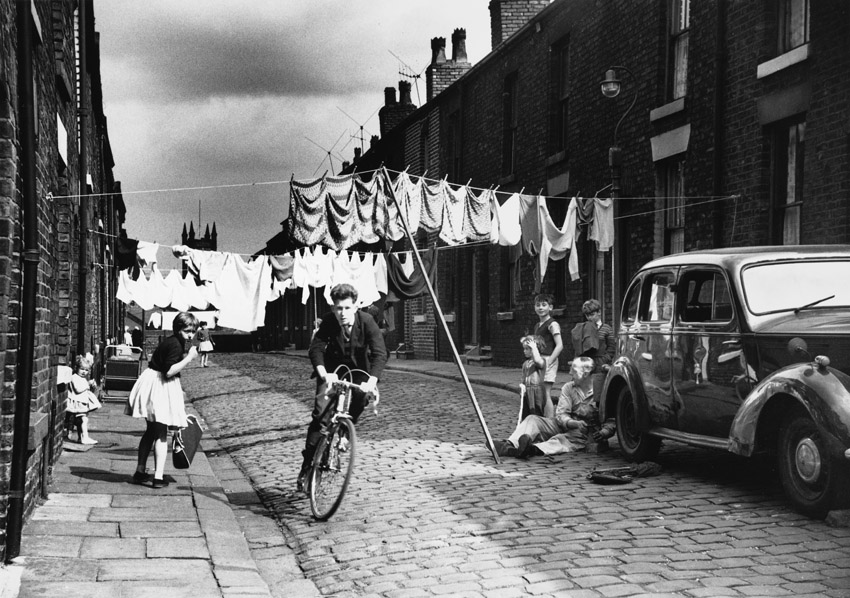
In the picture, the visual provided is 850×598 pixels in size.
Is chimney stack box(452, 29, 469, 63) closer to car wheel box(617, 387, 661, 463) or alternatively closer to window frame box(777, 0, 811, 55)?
window frame box(777, 0, 811, 55)

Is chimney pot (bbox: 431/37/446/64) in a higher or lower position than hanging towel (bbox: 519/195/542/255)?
higher

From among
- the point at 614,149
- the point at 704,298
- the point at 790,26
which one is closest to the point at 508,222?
the point at 614,149

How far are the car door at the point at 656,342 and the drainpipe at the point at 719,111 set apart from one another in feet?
20.6

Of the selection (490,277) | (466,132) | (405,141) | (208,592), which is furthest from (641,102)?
(405,141)

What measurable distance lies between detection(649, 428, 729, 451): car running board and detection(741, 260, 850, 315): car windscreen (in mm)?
1068

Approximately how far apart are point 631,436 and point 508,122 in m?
17.5

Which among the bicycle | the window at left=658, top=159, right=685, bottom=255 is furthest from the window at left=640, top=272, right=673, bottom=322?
the window at left=658, top=159, right=685, bottom=255

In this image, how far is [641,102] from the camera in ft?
60.6

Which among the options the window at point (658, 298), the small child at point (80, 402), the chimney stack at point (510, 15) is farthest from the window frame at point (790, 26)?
the chimney stack at point (510, 15)

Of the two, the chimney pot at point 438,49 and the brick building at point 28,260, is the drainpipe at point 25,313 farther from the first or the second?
the chimney pot at point 438,49

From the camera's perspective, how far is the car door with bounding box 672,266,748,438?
802 cm

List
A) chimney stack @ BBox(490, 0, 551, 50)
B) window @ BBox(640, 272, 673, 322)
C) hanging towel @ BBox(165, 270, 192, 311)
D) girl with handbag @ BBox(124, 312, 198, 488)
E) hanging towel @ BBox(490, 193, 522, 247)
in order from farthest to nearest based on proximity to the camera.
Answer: hanging towel @ BBox(165, 270, 192, 311) → chimney stack @ BBox(490, 0, 551, 50) → hanging towel @ BBox(490, 193, 522, 247) → window @ BBox(640, 272, 673, 322) → girl with handbag @ BBox(124, 312, 198, 488)

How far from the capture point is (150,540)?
21.3ft

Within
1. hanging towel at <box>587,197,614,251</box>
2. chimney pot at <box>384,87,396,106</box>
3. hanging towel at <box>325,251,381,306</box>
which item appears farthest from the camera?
chimney pot at <box>384,87,396,106</box>
